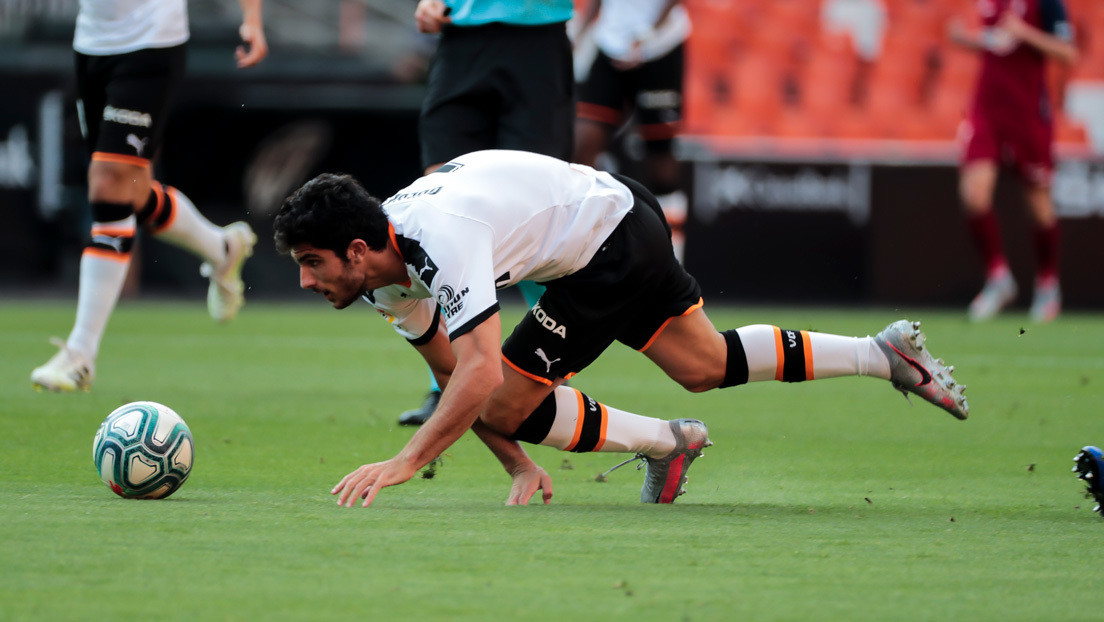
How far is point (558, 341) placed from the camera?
3680 millimetres

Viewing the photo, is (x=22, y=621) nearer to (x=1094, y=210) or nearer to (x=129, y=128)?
(x=129, y=128)

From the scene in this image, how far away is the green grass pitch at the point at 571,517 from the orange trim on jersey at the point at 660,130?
1847 mm

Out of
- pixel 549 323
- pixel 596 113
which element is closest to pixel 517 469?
pixel 549 323

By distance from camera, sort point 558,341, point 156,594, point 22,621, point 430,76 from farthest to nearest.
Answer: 1. point 430,76
2. point 558,341
3. point 156,594
4. point 22,621

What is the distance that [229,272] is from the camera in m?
6.62

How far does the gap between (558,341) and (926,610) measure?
1.53 meters

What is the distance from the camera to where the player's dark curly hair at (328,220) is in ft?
10.4

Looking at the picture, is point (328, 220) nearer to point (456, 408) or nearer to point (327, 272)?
point (327, 272)

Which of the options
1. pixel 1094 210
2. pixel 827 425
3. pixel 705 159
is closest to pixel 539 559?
pixel 827 425

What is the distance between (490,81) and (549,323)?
1.50m

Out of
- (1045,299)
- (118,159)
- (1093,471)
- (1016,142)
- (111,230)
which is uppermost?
(1093,471)

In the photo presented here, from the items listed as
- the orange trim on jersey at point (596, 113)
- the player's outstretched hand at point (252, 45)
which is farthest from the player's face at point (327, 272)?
the orange trim on jersey at point (596, 113)

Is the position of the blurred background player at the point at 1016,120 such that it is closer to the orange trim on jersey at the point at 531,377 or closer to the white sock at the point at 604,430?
the white sock at the point at 604,430

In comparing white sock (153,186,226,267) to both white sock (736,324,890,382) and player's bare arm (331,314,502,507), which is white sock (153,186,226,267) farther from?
player's bare arm (331,314,502,507)
